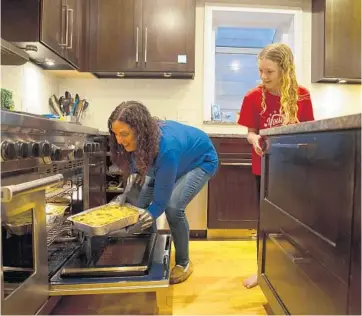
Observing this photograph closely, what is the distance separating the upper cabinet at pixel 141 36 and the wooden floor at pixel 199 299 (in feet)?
4.78

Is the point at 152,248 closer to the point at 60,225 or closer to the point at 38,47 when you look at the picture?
the point at 60,225

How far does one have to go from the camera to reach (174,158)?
1.44m

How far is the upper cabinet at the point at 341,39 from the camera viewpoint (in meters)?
2.59

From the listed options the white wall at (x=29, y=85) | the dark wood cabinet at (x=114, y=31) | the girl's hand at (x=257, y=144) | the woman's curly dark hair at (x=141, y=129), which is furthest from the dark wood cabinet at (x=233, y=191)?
the white wall at (x=29, y=85)

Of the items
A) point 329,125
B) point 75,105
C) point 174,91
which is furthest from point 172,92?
point 329,125

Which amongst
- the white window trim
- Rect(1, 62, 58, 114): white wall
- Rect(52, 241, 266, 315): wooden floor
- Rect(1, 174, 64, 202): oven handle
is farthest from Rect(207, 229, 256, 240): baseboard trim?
Rect(1, 174, 64, 202): oven handle

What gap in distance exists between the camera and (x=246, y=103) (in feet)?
5.77

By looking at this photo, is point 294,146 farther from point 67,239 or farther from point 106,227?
point 67,239

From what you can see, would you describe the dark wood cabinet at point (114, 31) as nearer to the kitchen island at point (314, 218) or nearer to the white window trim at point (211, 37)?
the white window trim at point (211, 37)

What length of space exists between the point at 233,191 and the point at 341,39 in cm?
145

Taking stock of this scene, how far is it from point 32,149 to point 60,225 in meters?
0.54

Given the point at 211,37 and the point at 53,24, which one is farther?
the point at 211,37

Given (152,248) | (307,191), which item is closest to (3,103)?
(152,248)

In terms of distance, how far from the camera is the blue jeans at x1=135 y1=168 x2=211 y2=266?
66.6 inches
